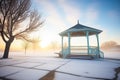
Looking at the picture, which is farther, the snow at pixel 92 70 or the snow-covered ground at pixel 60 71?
the snow at pixel 92 70

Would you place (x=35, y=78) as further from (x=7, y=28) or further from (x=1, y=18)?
(x=1, y=18)

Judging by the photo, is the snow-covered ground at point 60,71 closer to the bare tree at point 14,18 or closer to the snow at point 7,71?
the snow at point 7,71

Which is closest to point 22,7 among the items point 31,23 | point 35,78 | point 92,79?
point 31,23

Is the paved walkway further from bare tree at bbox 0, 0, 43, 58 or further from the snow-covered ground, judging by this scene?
bare tree at bbox 0, 0, 43, 58

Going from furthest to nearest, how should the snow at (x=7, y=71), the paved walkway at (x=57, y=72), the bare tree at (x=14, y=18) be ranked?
the bare tree at (x=14, y=18)
the snow at (x=7, y=71)
the paved walkway at (x=57, y=72)

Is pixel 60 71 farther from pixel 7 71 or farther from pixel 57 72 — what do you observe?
pixel 7 71

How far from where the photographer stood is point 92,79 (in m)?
4.05

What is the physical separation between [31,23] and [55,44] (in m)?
78.6

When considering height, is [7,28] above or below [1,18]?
below

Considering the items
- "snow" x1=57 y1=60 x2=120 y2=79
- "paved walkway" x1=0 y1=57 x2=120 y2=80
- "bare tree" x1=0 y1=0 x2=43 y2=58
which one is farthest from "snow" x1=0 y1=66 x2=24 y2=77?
"bare tree" x1=0 y1=0 x2=43 y2=58

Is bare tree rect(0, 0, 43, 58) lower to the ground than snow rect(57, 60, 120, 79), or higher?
higher

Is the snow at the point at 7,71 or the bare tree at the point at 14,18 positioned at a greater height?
the bare tree at the point at 14,18

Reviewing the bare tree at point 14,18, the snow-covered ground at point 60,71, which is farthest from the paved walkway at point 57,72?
the bare tree at point 14,18

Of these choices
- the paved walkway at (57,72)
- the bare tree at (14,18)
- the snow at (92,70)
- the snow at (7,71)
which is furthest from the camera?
the bare tree at (14,18)
